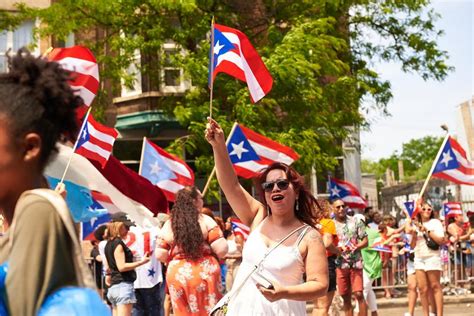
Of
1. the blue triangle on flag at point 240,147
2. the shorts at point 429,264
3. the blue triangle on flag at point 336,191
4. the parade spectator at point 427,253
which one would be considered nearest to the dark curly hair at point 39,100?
the parade spectator at point 427,253

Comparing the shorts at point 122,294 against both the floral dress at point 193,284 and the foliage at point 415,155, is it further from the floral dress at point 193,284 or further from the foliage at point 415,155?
the foliage at point 415,155

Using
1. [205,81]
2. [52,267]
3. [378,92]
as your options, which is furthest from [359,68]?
[52,267]

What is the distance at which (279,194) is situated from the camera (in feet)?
21.5

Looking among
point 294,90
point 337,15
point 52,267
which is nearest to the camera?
point 52,267

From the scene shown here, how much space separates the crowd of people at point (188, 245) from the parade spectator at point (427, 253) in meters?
0.02

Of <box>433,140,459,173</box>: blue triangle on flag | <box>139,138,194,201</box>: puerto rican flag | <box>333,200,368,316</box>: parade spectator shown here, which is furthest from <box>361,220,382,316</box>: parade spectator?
<box>139,138,194,201</box>: puerto rican flag

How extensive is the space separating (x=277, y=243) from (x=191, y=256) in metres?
3.05

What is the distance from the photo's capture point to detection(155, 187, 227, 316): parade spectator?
9219mm

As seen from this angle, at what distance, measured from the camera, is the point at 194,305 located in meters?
9.20

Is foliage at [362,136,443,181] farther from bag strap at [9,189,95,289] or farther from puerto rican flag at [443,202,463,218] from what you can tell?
bag strap at [9,189,95,289]

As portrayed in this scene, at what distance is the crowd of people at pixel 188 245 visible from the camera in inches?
99.8

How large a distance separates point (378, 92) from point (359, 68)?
82cm

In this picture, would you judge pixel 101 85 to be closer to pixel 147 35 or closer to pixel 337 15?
pixel 147 35

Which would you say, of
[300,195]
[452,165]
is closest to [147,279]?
[300,195]
